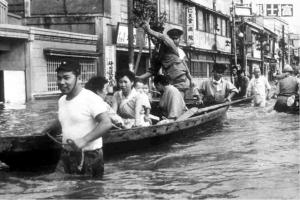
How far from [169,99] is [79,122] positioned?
4.75m

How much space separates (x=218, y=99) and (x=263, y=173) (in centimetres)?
621

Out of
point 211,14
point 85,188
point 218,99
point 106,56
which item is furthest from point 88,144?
point 211,14

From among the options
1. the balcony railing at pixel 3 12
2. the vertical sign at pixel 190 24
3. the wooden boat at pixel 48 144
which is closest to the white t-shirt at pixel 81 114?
the wooden boat at pixel 48 144

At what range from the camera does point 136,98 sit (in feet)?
28.5

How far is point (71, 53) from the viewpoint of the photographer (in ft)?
72.1

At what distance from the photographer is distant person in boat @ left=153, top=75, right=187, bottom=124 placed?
10086 mm

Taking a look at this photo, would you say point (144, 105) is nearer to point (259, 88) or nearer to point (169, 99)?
point (169, 99)

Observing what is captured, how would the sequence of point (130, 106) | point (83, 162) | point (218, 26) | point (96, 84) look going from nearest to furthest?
1. point (83, 162)
2. point (96, 84)
3. point (130, 106)
4. point (218, 26)

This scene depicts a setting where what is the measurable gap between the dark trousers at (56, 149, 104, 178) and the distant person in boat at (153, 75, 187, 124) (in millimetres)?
4417

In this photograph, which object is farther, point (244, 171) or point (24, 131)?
point (24, 131)

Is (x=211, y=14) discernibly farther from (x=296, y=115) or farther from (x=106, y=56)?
(x=296, y=115)

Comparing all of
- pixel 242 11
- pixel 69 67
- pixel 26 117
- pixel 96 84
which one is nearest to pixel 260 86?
pixel 26 117

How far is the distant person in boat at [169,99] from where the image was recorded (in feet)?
33.1

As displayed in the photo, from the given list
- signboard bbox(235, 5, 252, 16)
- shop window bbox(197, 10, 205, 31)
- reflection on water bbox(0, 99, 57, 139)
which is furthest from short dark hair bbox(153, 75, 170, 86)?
signboard bbox(235, 5, 252, 16)
